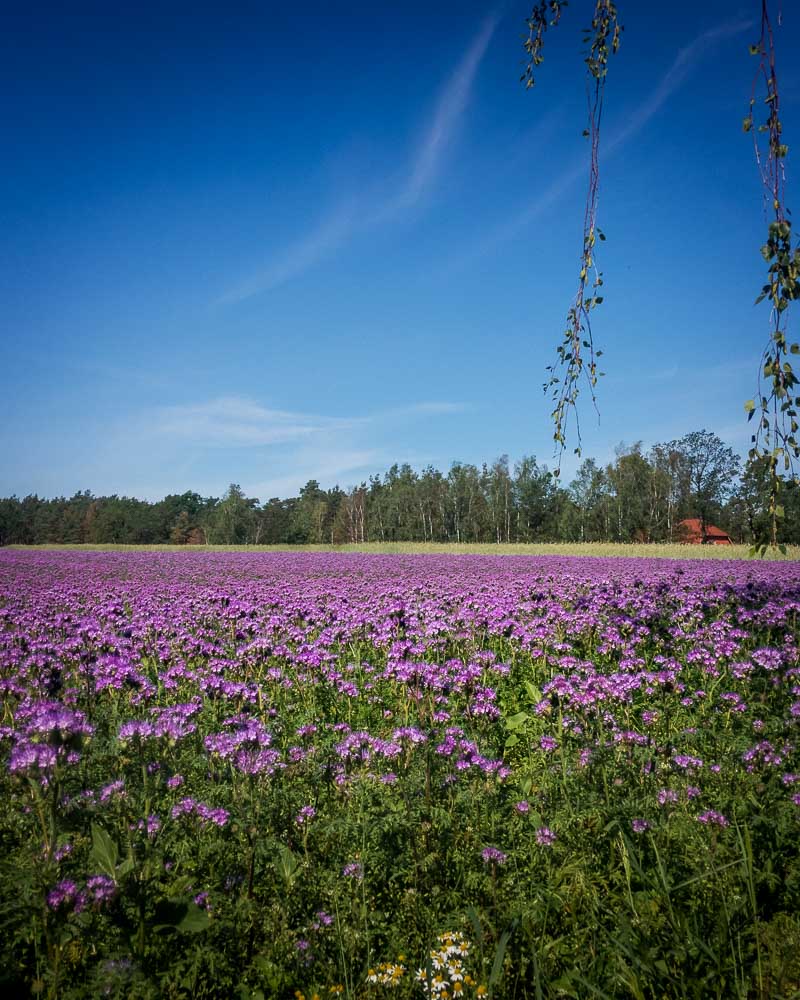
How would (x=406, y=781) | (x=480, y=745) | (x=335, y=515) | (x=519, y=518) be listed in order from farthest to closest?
(x=335, y=515), (x=519, y=518), (x=480, y=745), (x=406, y=781)

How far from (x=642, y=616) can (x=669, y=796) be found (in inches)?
222

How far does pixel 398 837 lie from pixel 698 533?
84662 millimetres

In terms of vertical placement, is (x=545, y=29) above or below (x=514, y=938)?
above

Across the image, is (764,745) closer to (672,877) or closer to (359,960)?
(672,877)

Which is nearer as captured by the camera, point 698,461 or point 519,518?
point 698,461

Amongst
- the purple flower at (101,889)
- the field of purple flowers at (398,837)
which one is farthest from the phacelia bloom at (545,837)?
the purple flower at (101,889)

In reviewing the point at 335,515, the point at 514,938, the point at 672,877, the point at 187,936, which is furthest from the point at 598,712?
the point at 335,515

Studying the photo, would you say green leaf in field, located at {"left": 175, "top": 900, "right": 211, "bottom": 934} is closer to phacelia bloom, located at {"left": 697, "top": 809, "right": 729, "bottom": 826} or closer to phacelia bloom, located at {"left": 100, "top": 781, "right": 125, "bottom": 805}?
phacelia bloom, located at {"left": 100, "top": 781, "right": 125, "bottom": 805}

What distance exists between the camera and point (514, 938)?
2512mm

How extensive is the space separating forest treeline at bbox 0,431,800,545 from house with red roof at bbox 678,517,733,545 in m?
1.08

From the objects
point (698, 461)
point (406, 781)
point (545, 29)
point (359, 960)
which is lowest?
point (359, 960)

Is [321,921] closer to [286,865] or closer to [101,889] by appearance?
[286,865]

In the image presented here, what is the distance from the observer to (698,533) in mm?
76500

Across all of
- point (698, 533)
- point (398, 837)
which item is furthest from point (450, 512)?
point (398, 837)
